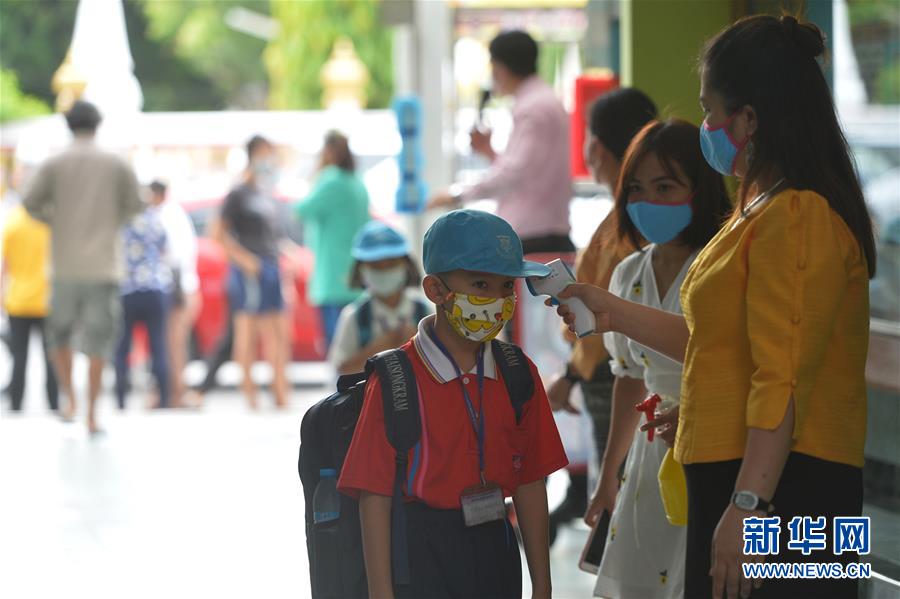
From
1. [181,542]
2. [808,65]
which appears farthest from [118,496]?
[808,65]

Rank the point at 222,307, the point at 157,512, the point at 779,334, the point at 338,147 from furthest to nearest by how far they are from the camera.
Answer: the point at 222,307 < the point at 338,147 < the point at 157,512 < the point at 779,334

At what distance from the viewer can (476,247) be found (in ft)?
10.2

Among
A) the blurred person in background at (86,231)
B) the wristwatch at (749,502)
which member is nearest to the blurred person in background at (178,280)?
the blurred person in background at (86,231)

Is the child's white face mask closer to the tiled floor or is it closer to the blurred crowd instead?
the tiled floor

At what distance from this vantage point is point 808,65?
109 inches

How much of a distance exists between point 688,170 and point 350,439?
1050mm

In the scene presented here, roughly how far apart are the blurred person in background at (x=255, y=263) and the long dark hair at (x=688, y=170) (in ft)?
24.2

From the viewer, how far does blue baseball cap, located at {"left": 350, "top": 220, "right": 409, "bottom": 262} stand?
5.87 m

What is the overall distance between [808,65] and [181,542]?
13.1 feet

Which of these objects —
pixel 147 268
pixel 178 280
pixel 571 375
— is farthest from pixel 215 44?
pixel 571 375

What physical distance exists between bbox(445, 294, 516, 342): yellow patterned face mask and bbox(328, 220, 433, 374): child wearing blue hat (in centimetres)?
249

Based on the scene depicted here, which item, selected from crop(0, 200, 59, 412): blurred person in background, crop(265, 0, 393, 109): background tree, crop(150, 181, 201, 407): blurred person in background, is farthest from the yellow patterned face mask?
crop(265, 0, 393, 109): background tree

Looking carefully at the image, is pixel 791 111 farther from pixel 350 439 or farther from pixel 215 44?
pixel 215 44

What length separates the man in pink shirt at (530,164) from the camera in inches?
266
